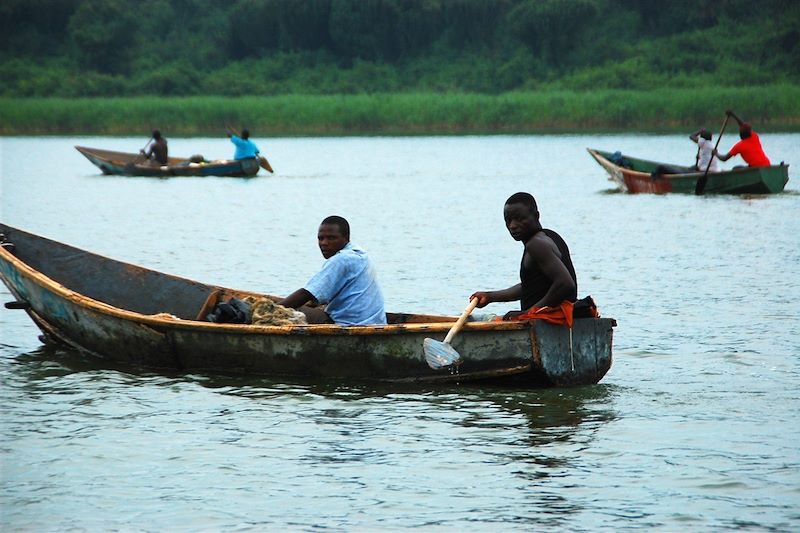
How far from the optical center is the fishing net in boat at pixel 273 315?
29.8 ft

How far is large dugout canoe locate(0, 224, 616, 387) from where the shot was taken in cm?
831

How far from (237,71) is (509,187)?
35047 mm

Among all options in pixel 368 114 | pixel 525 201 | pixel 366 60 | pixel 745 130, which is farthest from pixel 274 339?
pixel 366 60

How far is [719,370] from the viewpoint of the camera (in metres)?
9.37

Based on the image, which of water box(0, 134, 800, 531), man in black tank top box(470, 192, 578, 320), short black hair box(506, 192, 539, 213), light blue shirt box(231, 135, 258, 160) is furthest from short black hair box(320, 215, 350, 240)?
light blue shirt box(231, 135, 258, 160)

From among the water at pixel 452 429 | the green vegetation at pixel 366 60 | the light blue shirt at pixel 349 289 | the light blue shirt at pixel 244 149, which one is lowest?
the water at pixel 452 429

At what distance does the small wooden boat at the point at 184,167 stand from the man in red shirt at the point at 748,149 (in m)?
10.7

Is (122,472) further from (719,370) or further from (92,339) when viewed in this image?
(719,370)

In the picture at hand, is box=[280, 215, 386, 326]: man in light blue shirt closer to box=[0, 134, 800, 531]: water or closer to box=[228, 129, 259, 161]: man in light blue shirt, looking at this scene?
box=[0, 134, 800, 531]: water

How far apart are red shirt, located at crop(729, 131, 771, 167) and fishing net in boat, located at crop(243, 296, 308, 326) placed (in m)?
13.6

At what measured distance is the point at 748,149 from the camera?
2167cm

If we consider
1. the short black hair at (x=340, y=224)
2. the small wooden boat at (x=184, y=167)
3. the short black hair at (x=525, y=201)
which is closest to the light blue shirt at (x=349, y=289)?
the short black hair at (x=340, y=224)

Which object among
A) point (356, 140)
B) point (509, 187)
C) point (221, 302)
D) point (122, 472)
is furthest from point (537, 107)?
point (122, 472)

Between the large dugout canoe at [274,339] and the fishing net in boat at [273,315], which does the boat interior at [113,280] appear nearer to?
the large dugout canoe at [274,339]
